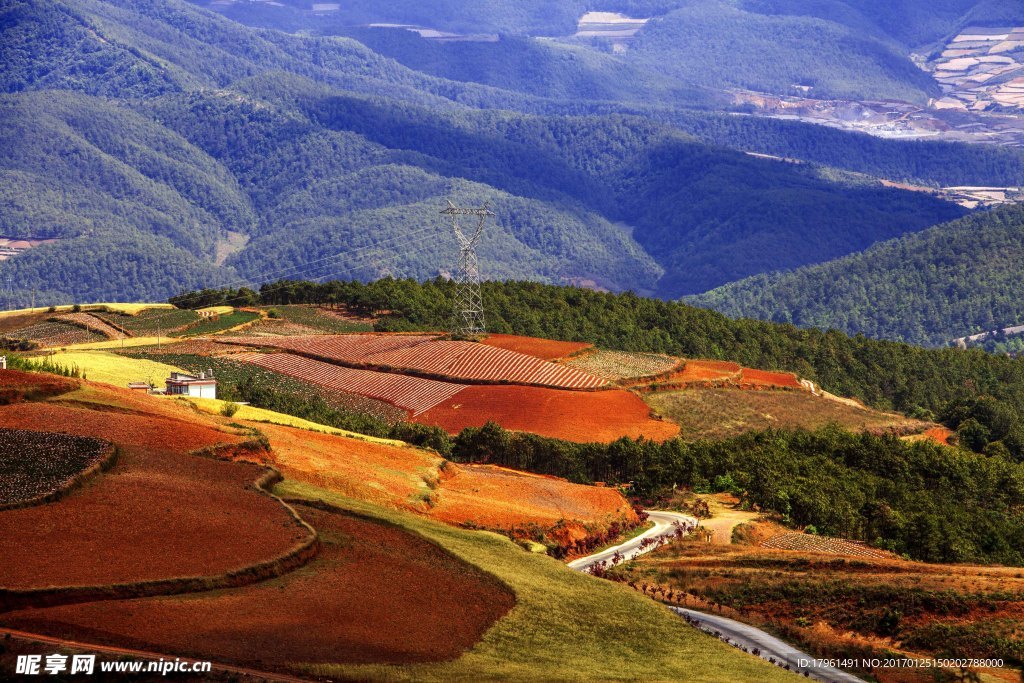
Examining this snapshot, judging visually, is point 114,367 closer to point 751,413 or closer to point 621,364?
point 621,364

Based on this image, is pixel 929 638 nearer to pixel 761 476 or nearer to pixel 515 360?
pixel 761 476

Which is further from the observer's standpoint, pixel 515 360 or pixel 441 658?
pixel 515 360

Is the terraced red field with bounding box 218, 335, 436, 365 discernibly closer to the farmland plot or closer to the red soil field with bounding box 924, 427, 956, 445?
the farmland plot

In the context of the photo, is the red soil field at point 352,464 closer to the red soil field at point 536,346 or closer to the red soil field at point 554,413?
the red soil field at point 554,413

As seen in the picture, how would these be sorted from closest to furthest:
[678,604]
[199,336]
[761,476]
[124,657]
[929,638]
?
1. [124,657]
2. [929,638]
3. [678,604]
4. [761,476]
5. [199,336]

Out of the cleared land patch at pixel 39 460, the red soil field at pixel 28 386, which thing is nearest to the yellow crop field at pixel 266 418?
the red soil field at pixel 28 386

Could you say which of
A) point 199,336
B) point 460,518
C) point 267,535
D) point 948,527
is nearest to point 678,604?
point 460,518

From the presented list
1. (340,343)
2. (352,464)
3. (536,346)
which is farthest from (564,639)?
(340,343)
